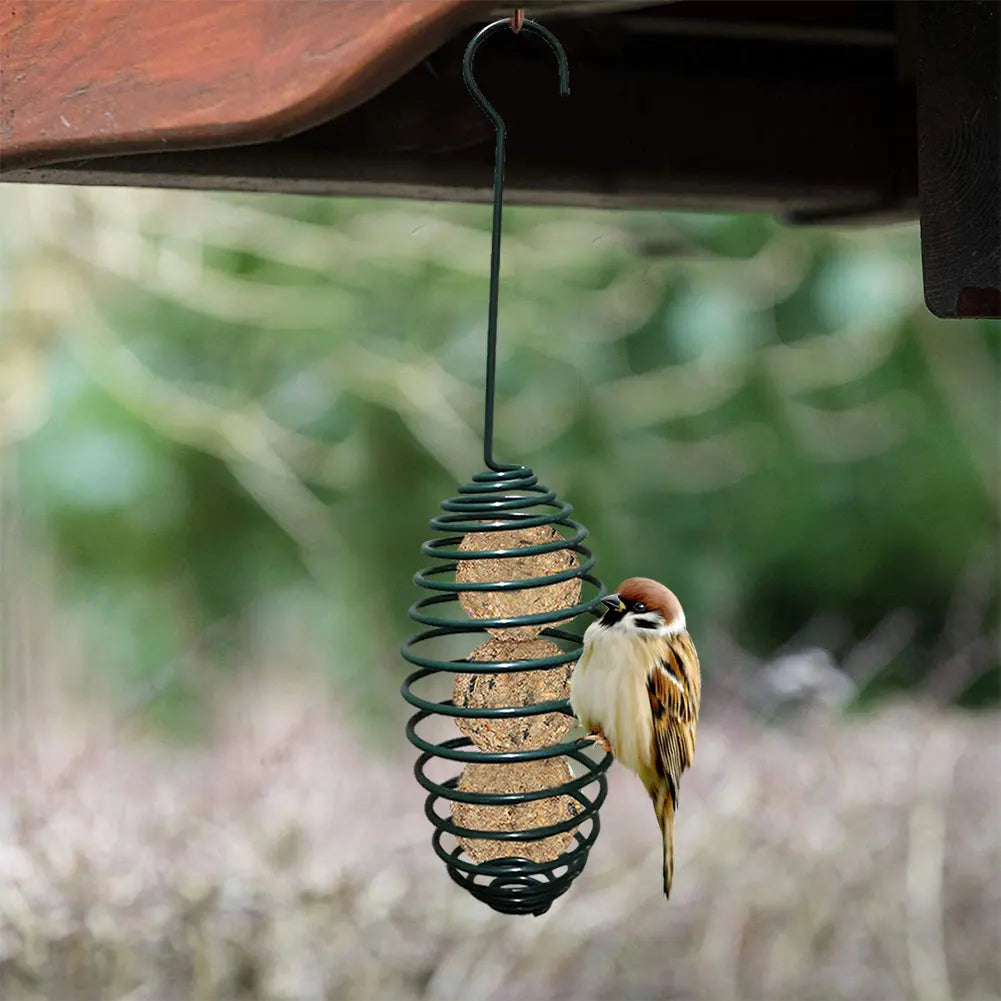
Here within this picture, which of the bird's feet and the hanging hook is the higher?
the hanging hook

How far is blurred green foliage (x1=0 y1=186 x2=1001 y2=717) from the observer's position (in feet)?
12.9

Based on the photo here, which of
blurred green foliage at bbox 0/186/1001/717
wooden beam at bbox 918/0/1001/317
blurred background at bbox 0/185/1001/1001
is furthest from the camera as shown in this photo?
blurred green foliage at bbox 0/186/1001/717

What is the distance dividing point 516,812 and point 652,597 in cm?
25

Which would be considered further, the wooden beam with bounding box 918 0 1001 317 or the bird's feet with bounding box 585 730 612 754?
the bird's feet with bounding box 585 730 612 754

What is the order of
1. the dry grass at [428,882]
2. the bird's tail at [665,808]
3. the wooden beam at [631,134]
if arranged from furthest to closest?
the dry grass at [428,882]
the wooden beam at [631,134]
the bird's tail at [665,808]

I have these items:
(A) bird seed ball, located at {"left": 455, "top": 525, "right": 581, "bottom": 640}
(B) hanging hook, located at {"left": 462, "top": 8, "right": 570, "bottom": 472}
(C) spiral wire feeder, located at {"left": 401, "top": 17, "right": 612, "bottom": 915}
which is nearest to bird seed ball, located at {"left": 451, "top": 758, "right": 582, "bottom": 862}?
(C) spiral wire feeder, located at {"left": 401, "top": 17, "right": 612, "bottom": 915}

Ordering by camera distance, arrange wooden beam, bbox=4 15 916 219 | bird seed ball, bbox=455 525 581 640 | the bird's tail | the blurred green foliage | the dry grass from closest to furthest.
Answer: bird seed ball, bbox=455 525 581 640 < the bird's tail < wooden beam, bbox=4 15 916 219 < the dry grass < the blurred green foliage

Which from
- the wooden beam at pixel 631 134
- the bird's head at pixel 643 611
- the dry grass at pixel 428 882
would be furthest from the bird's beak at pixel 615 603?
the dry grass at pixel 428 882

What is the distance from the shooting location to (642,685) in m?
1.28

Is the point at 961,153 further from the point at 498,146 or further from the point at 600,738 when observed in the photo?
the point at 600,738

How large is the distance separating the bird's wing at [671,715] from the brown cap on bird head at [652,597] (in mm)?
39

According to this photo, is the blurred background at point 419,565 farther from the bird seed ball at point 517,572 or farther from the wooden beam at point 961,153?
the wooden beam at point 961,153

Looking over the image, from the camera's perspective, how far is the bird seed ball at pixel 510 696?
4.08 ft

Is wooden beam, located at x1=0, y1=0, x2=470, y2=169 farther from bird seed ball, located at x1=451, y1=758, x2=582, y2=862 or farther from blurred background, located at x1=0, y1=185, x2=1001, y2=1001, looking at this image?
blurred background, located at x1=0, y1=185, x2=1001, y2=1001
